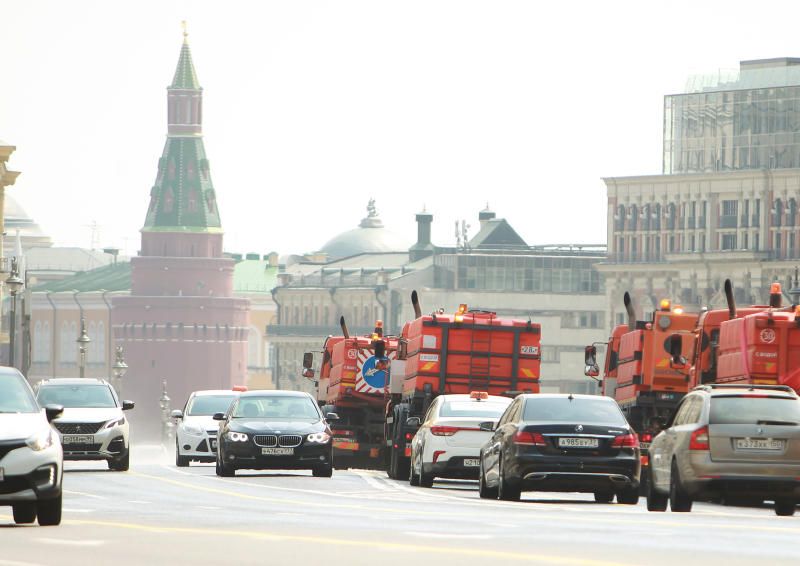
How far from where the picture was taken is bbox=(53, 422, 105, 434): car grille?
128ft

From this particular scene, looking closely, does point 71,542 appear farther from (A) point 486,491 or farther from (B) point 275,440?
(B) point 275,440

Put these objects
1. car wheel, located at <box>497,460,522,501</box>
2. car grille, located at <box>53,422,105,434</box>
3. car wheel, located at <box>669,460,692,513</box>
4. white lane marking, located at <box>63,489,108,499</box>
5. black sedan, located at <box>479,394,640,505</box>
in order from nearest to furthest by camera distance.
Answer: car wheel, located at <box>669,460,692,513</box> < black sedan, located at <box>479,394,640,505</box> < car wheel, located at <box>497,460,522,501</box> < white lane marking, located at <box>63,489,108,499</box> < car grille, located at <box>53,422,105,434</box>

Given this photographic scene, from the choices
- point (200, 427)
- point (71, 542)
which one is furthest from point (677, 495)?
point (200, 427)

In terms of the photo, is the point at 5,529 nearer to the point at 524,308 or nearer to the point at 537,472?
the point at 537,472

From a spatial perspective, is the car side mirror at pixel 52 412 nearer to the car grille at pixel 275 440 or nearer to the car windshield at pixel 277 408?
the car grille at pixel 275 440

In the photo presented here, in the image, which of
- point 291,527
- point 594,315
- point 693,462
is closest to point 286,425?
point 693,462

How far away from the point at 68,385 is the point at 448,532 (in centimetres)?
1961


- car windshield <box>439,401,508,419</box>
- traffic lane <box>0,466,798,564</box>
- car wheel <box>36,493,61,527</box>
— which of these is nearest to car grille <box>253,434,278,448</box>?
car windshield <box>439,401,508,419</box>

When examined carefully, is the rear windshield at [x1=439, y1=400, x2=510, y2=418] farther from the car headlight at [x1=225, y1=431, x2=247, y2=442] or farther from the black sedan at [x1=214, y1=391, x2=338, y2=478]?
the car headlight at [x1=225, y1=431, x2=247, y2=442]

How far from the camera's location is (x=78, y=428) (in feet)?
128

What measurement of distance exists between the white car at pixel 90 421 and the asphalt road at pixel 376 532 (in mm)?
6812

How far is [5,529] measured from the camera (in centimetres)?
2184

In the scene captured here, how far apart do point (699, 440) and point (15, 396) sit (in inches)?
283

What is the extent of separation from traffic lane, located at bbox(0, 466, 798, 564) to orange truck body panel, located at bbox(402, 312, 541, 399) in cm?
887
